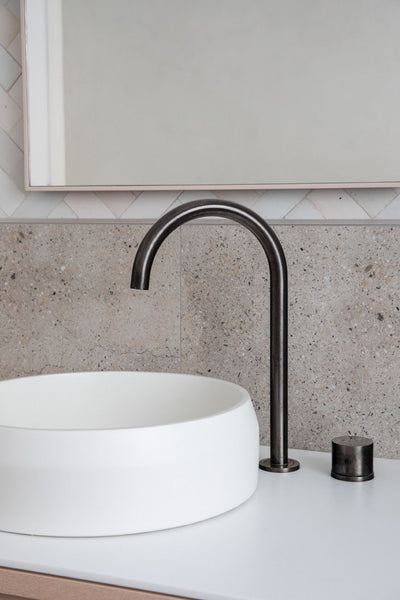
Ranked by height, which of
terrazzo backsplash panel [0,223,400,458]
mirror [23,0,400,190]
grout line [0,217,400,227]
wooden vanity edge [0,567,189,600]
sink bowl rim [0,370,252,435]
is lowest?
wooden vanity edge [0,567,189,600]

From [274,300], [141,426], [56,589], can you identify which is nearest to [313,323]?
[274,300]

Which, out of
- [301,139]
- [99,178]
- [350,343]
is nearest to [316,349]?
[350,343]

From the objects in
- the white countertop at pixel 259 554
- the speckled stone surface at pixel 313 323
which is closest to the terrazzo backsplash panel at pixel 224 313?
the speckled stone surface at pixel 313 323

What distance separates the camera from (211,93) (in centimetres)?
118

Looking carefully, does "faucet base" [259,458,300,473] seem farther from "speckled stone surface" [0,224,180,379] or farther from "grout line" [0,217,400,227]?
"grout line" [0,217,400,227]

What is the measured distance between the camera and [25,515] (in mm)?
832

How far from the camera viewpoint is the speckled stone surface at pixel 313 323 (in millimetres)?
1128

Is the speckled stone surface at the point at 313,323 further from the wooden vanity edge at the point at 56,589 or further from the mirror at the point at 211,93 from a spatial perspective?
the wooden vanity edge at the point at 56,589

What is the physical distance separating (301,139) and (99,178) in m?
0.35

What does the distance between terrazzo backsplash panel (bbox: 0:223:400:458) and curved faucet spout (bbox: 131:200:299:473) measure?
0.12 meters

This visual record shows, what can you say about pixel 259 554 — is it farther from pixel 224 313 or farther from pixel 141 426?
pixel 224 313

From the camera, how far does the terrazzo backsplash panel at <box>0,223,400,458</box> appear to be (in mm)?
1135

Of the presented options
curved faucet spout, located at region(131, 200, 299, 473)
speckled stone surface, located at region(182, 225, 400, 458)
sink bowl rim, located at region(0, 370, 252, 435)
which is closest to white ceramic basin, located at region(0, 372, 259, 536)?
sink bowl rim, located at region(0, 370, 252, 435)

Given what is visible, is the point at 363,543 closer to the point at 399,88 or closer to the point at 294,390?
the point at 294,390
